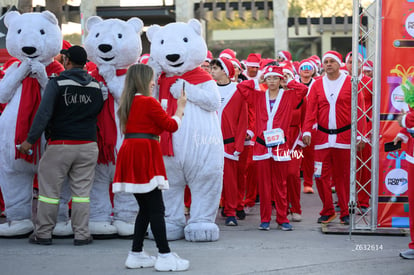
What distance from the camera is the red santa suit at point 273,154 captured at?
8.65 m

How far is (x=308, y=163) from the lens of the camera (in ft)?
38.7

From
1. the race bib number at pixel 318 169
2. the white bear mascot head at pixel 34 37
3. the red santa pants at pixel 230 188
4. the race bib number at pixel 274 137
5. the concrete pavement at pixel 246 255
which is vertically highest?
the white bear mascot head at pixel 34 37

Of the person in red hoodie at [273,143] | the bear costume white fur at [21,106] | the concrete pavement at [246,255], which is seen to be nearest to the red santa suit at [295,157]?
the person in red hoodie at [273,143]

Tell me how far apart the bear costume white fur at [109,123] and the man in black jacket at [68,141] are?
1.30 feet

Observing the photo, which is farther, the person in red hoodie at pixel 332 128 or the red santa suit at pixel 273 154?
the person in red hoodie at pixel 332 128

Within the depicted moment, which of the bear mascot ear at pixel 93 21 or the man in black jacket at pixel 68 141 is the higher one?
the bear mascot ear at pixel 93 21

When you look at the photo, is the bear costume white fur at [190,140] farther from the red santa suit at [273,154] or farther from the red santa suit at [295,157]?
the red santa suit at [295,157]

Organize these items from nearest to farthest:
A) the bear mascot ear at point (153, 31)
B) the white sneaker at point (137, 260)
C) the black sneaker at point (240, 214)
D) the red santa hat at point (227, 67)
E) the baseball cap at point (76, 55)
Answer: the white sneaker at point (137, 260)
the baseball cap at point (76, 55)
the bear mascot ear at point (153, 31)
the red santa hat at point (227, 67)
the black sneaker at point (240, 214)

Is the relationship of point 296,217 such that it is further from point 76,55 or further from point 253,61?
point 253,61

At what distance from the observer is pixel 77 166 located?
7.67m

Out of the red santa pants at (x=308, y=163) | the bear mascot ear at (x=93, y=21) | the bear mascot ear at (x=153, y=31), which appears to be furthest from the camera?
the red santa pants at (x=308, y=163)

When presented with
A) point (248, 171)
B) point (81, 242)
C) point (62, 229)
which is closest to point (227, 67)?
point (248, 171)

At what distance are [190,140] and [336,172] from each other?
2.11 meters

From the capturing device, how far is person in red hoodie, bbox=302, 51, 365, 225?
9000mm
